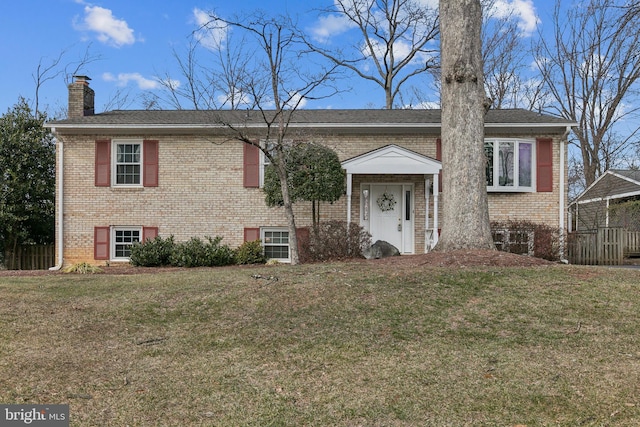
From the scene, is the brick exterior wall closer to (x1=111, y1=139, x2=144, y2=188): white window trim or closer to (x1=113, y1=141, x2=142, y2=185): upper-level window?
(x1=111, y1=139, x2=144, y2=188): white window trim

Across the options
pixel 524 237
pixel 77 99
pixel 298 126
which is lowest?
pixel 524 237

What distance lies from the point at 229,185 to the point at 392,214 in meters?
4.82

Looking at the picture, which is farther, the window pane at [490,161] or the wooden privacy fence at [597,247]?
the wooden privacy fence at [597,247]

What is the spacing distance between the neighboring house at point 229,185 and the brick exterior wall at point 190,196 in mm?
29

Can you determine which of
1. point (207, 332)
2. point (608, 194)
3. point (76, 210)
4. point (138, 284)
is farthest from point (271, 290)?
point (608, 194)

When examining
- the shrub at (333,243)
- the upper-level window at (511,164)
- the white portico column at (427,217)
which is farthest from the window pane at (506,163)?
the shrub at (333,243)

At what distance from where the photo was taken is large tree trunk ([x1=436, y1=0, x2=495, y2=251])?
26.9ft

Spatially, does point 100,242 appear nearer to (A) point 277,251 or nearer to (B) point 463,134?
(A) point 277,251

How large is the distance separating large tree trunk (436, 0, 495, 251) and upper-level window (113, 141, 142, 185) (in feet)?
30.2

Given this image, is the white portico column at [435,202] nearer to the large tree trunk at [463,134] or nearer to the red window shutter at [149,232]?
the large tree trunk at [463,134]

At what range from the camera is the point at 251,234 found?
44.7 ft

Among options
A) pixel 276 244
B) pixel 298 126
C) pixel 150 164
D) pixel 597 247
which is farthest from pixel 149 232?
pixel 597 247

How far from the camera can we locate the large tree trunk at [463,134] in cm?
819

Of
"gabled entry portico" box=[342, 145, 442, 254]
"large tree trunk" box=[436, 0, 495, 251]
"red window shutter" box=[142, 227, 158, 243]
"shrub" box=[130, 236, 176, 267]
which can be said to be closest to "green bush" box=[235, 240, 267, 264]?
"shrub" box=[130, 236, 176, 267]
